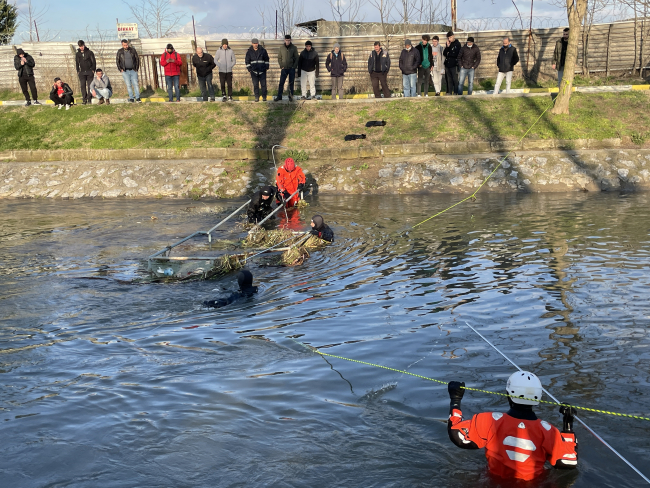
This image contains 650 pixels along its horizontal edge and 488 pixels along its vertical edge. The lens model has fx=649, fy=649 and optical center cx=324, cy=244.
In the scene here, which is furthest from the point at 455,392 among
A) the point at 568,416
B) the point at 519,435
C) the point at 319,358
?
the point at 319,358

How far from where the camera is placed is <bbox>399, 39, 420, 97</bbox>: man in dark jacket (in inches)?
840

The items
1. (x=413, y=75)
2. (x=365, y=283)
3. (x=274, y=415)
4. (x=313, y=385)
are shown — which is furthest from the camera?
(x=413, y=75)

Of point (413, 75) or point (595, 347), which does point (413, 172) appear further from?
point (595, 347)

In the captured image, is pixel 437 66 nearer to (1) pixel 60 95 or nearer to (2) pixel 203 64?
(2) pixel 203 64

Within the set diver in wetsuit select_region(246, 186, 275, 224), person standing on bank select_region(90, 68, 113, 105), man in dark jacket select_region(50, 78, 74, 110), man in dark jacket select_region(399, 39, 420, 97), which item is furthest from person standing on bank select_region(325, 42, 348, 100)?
man in dark jacket select_region(50, 78, 74, 110)

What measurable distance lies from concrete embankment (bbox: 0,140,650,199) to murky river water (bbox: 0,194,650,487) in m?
5.12

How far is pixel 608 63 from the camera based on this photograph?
2636 cm

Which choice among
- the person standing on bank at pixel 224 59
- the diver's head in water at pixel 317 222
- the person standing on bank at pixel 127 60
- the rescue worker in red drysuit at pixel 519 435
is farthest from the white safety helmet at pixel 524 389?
the person standing on bank at pixel 127 60

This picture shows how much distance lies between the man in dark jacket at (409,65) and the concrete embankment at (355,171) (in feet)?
10.8

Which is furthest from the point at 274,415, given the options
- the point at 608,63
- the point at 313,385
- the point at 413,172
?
the point at 608,63

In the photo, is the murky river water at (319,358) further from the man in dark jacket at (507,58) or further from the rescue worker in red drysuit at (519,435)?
the man in dark jacket at (507,58)

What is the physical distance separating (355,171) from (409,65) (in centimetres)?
457

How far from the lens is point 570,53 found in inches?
797

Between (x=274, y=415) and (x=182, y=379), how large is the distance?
1.34m
